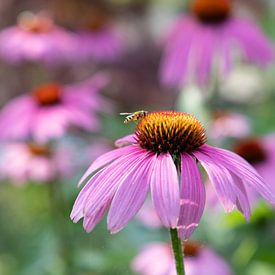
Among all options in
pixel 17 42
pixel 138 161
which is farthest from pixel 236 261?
pixel 138 161

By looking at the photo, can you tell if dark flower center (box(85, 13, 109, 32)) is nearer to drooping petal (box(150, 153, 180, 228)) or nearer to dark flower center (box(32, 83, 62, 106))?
dark flower center (box(32, 83, 62, 106))

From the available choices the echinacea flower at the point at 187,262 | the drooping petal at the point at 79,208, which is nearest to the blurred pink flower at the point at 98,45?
Result: the echinacea flower at the point at 187,262

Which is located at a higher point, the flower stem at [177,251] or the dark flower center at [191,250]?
the flower stem at [177,251]

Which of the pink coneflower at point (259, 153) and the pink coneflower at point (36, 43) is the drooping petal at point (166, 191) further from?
the pink coneflower at point (36, 43)

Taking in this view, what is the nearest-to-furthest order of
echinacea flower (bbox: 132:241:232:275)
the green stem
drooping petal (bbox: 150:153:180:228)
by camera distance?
drooping petal (bbox: 150:153:180:228), echinacea flower (bbox: 132:241:232:275), the green stem

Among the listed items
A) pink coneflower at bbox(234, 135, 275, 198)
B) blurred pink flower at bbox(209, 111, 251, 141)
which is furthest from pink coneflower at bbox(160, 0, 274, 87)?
pink coneflower at bbox(234, 135, 275, 198)

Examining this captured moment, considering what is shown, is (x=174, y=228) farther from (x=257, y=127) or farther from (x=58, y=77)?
(x=58, y=77)

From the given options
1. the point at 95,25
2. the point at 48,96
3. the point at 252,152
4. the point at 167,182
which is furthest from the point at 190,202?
the point at 95,25

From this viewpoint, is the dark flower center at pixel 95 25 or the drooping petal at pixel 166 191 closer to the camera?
the drooping petal at pixel 166 191
